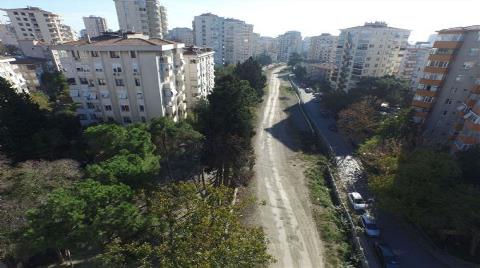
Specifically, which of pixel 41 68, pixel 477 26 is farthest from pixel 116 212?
pixel 41 68

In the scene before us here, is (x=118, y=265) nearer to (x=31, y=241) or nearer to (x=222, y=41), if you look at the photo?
(x=31, y=241)

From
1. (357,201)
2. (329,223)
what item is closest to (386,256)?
(329,223)

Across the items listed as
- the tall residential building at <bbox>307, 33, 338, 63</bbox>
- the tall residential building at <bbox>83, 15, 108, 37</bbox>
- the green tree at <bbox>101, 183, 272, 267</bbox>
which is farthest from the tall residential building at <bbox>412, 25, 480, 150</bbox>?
the tall residential building at <bbox>83, 15, 108, 37</bbox>

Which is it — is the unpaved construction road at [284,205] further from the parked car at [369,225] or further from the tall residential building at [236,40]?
the tall residential building at [236,40]

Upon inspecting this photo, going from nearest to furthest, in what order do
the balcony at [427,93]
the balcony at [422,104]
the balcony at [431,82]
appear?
the balcony at [431,82] < the balcony at [427,93] < the balcony at [422,104]

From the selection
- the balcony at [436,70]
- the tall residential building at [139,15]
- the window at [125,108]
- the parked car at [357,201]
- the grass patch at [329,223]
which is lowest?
the grass patch at [329,223]

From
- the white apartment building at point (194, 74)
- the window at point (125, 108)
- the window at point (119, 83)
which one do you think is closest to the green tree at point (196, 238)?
the window at point (125, 108)

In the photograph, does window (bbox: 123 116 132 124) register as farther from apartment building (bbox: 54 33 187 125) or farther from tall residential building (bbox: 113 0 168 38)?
tall residential building (bbox: 113 0 168 38)
